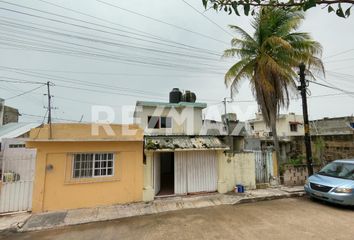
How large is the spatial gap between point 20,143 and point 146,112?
31.2 ft

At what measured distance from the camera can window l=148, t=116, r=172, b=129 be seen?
13.0m

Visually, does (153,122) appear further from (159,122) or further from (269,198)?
(269,198)

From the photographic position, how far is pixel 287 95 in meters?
11.1

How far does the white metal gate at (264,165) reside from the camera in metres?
10.9

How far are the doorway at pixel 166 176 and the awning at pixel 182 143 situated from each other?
245 cm

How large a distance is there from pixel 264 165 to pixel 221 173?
8.68ft

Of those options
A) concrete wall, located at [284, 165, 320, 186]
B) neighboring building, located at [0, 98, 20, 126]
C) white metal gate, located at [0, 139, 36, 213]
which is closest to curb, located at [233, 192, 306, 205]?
concrete wall, located at [284, 165, 320, 186]

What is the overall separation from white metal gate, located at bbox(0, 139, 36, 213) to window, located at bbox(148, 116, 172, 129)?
6.51m


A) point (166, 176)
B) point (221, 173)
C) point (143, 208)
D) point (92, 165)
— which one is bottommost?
point (143, 208)

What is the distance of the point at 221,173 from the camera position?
1018 cm

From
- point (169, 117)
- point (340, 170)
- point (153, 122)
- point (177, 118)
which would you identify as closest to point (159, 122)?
point (153, 122)

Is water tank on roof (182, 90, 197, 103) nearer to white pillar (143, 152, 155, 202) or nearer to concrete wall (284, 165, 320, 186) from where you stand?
white pillar (143, 152, 155, 202)

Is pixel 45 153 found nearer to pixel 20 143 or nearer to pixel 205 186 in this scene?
pixel 205 186

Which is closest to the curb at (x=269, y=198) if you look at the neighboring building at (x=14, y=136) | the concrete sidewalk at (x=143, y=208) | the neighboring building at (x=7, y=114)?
the concrete sidewalk at (x=143, y=208)
